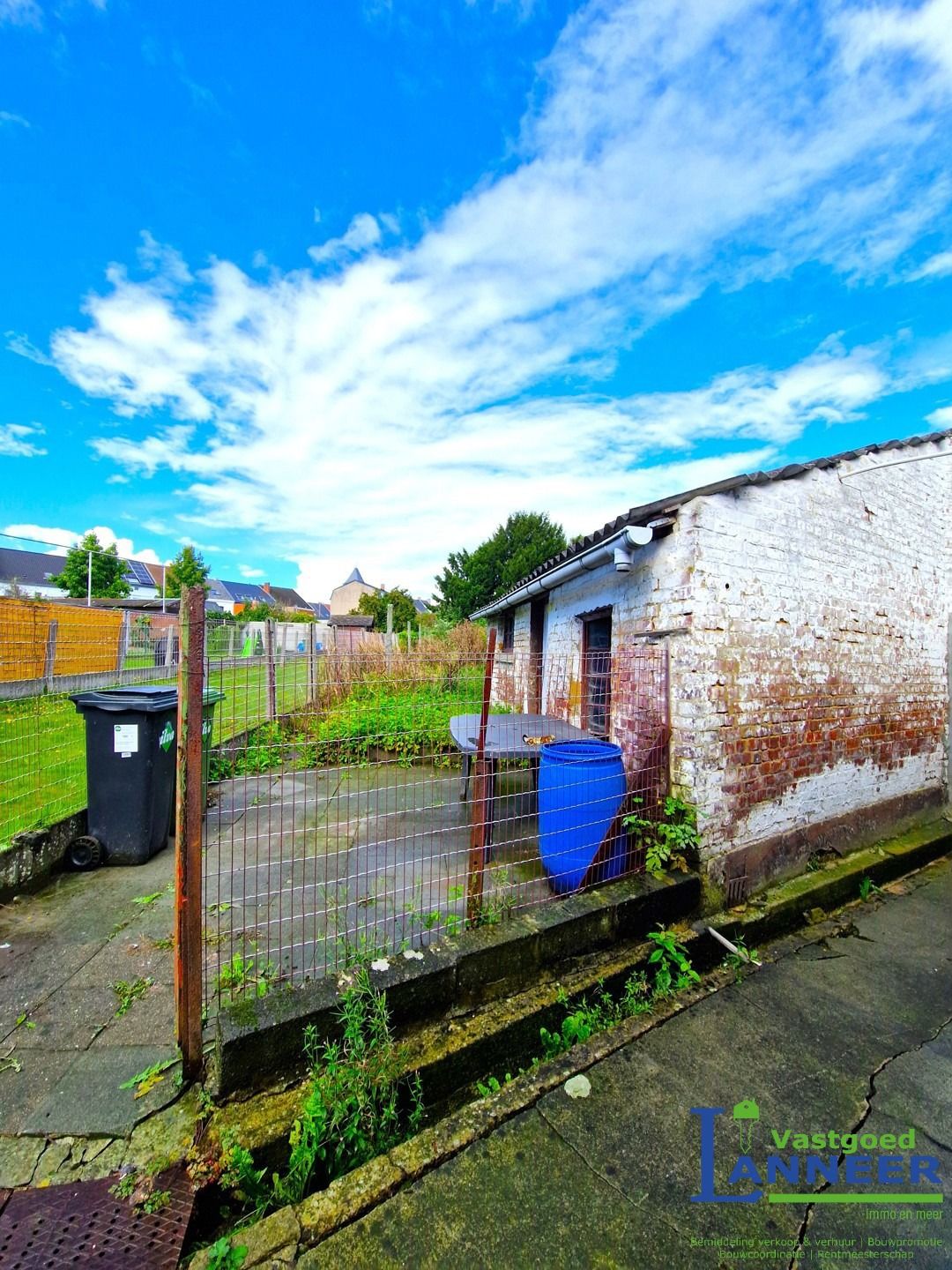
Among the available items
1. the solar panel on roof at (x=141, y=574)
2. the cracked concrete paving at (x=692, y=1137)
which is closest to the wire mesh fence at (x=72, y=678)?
the cracked concrete paving at (x=692, y=1137)

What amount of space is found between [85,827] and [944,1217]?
5133mm

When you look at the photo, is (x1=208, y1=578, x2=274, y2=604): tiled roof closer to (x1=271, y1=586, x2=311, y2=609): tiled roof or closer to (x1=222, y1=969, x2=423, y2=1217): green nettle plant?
(x1=271, y1=586, x2=311, y2=609): tiled roof

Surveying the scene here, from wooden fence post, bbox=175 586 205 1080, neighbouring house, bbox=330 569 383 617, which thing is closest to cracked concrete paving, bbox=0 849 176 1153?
wooden fence post, bbox=175 586 205 1080

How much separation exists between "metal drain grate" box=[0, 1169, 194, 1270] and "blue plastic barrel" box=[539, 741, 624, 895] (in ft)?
7.28

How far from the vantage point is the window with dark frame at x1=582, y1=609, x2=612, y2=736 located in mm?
4906

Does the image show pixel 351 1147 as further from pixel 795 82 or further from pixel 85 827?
pixel 795 82

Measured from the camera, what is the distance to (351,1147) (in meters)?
1.90

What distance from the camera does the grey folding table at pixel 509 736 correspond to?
375 centimetres

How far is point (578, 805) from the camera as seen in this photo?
128 inches

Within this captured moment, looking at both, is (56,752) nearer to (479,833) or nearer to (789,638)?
(479,833)

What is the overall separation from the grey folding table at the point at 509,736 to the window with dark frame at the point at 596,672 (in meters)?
0.25

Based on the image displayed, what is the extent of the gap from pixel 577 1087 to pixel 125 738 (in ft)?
12.0

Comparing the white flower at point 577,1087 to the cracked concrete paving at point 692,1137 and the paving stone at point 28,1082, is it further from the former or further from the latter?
the paving stone at point 28,1082

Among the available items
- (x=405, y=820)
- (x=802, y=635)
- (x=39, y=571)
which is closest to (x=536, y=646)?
(x=802, y=635)
